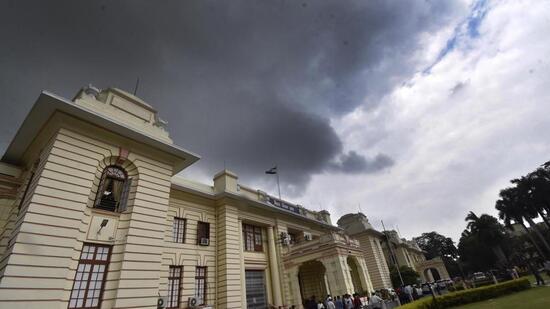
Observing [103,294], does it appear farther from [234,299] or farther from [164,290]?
[234,299]

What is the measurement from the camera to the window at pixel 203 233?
1667 cm

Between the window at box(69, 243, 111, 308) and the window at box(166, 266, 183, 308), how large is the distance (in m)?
4.91

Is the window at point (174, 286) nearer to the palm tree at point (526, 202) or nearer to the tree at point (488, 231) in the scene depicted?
the tree at point (488, 231)

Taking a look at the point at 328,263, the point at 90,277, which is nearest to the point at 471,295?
the point at 328,263

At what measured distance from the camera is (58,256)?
899 centimetres

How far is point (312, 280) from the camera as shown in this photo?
75.9ft

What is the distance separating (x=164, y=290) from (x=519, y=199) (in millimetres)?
65183

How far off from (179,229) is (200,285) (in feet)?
11.8

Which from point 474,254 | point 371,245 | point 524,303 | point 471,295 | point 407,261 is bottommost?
point 524,303

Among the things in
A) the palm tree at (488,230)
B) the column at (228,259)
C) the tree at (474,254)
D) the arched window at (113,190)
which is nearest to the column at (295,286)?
the column at (228,259)

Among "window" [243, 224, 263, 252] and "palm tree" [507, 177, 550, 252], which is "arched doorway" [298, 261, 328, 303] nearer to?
"window" [243, 224, 263, 252]

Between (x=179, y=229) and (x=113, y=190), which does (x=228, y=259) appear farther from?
(x=113, y=190)

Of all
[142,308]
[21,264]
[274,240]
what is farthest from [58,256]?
[274,240]

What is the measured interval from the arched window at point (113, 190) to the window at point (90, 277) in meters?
1.78
